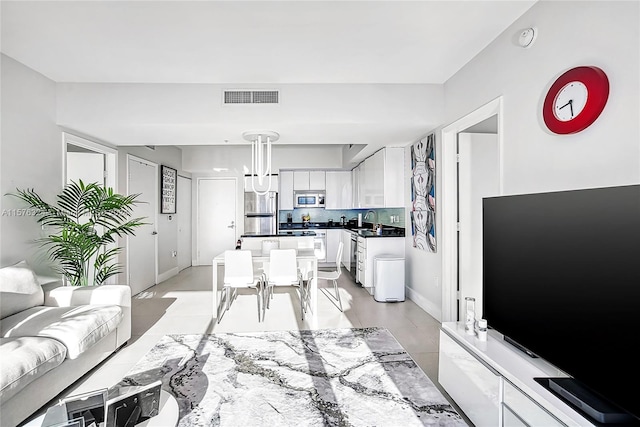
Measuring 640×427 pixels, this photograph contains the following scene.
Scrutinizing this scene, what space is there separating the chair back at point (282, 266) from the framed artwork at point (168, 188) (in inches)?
126

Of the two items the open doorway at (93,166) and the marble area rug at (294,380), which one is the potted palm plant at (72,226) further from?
the marble area rug at (294,380)

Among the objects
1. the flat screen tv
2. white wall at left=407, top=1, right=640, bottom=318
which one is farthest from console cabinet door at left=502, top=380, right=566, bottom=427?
white wall at left=407, top=1, right=640, bottom=318

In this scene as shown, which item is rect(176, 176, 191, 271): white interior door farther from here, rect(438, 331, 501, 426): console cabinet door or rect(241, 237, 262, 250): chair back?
rect(438, 331, 501, 426): console cabinet door

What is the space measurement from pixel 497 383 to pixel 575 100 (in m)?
1.60

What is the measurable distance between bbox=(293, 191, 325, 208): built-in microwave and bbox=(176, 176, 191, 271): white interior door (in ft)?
8.09

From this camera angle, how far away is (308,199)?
785 cm

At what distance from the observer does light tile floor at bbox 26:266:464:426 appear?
9.37 feet

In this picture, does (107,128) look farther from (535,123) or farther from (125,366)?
(535,123)

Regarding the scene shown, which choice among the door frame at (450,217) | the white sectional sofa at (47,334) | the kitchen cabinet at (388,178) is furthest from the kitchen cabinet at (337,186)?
the white sectional sofa at (47,334)

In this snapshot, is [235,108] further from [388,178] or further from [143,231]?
[143,231]

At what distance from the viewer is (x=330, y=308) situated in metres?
4.37

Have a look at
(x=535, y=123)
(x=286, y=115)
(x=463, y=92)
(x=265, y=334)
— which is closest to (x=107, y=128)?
(x=286, y=115)

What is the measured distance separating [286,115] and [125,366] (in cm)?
284

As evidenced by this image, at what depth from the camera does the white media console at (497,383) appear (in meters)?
1.40
